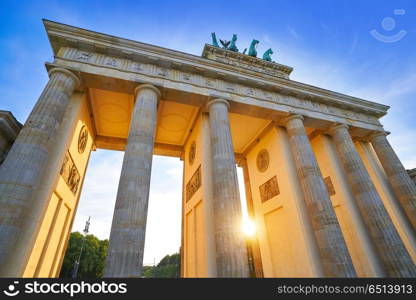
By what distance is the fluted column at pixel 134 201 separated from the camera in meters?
5.35

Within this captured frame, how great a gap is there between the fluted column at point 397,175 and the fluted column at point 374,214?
2.29 metres

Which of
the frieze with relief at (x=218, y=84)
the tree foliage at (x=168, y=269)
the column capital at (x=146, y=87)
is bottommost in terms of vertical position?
the tree foliage at (x=168, y=269)

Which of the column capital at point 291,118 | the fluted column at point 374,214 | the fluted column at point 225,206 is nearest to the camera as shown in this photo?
the fluted column at point 225,206

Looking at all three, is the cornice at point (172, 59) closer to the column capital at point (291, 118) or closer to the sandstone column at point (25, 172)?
the column capital at point (291, 118)

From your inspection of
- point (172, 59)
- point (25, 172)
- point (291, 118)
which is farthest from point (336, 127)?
point (25, 172)

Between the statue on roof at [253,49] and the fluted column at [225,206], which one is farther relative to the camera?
the statue on roof at [253,49]

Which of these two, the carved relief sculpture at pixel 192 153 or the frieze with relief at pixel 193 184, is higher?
the carved relief sculpture at pixel 192 153

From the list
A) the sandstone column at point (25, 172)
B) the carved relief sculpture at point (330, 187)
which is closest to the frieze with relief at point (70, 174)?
the sandstone column at point (25, 172)

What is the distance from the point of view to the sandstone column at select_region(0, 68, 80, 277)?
208 inches

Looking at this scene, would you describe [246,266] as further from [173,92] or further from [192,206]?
[173,92]

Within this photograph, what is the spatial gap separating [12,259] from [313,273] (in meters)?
10.3

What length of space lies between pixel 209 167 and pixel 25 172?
254 inches

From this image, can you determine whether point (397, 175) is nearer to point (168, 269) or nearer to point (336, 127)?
point (336, 127)

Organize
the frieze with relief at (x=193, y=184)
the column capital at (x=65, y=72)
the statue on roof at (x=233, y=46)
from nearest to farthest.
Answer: the column capital at (x=65, y=72), the frieze with relief at (x=193, y=184), the statue on roof at (x=233, y=46)
